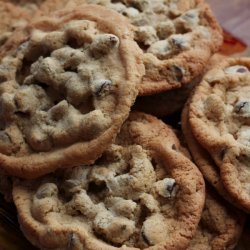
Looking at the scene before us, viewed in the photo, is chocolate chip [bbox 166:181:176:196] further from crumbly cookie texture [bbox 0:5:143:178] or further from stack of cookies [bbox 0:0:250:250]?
crumbly cookie texture [bbox 0:5:143:178]

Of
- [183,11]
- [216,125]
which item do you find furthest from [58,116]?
[183,11]

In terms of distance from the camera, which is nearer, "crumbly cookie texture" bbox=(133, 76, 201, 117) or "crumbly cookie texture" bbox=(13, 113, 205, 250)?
"crumbly cookie texture" bbox=(13, 113, 205, 250)

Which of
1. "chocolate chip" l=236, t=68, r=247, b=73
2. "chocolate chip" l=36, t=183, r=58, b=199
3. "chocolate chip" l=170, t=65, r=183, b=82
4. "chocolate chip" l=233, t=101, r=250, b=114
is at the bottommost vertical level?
"chocolate chip" l=36, t=183, r=58, b=199

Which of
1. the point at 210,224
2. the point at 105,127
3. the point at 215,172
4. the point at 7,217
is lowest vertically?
the point at 7,217

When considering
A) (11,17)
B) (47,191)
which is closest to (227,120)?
(47,191)

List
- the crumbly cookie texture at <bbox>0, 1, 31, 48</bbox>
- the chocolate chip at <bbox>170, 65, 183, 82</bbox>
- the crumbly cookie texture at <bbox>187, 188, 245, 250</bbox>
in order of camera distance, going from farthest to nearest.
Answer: the crumbly cookie texture at <bbox>0, 1, 31, 48</bbox> → the chocolate chip at <bbox>170, 65, 183, 82</bbox> → the crumbly cookie texture at <bbox>187, 188, 245, 250</bbox>

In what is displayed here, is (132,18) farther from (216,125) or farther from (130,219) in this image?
(130,219)

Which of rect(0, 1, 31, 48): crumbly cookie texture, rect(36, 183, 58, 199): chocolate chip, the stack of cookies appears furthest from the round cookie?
rect(0, 1, 31, 48): crumbly cookie texture
